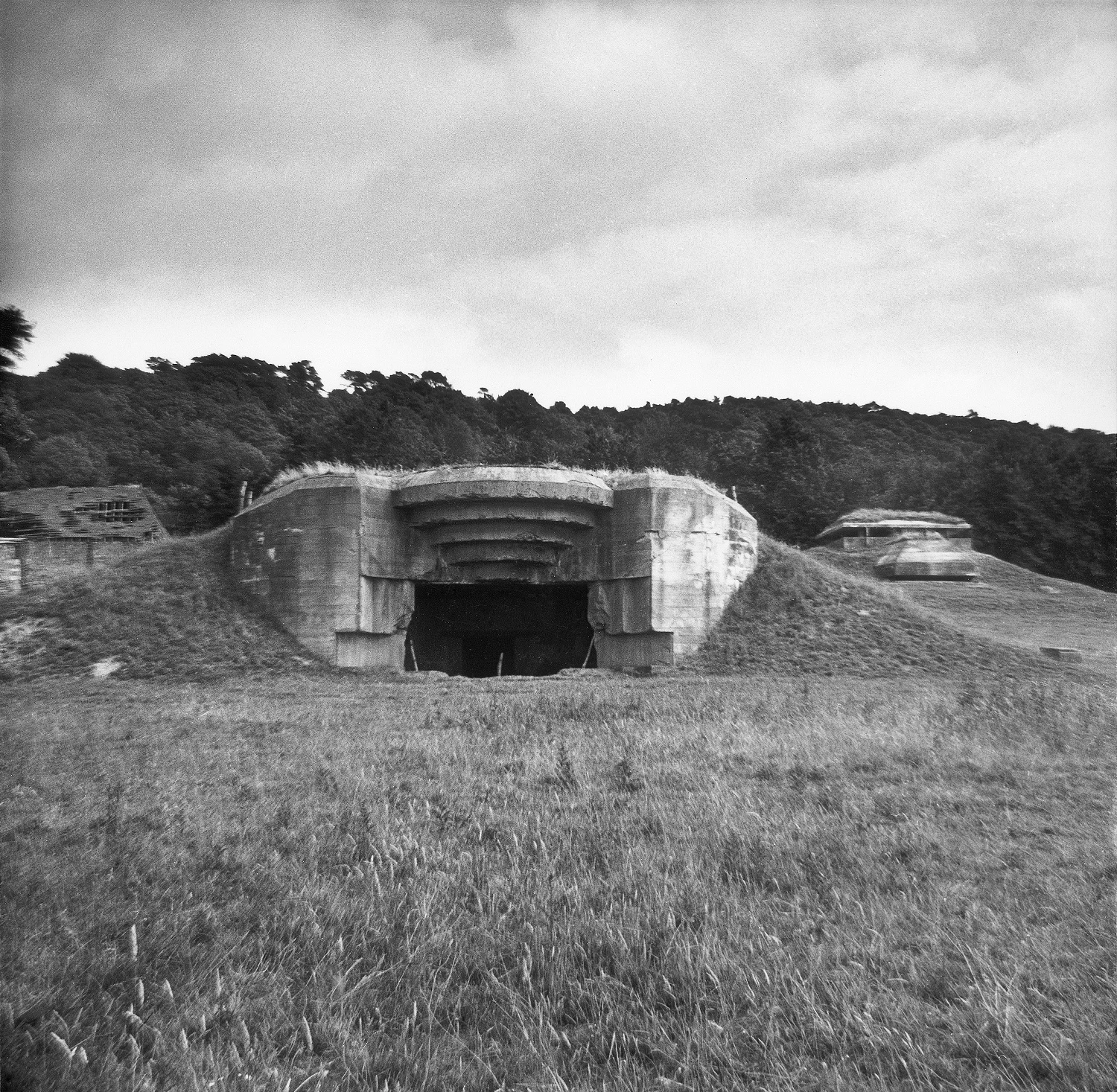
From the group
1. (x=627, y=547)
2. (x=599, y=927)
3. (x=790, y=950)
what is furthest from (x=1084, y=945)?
(x=627, y=547)

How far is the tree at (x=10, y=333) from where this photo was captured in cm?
290

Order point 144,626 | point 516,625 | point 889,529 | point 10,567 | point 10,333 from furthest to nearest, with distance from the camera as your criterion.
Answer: point 889,529 → point 516,625 → point 10,567 → point 144,626 → point 10,333

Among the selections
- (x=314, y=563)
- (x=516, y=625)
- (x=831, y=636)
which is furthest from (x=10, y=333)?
(x=516, y=625)

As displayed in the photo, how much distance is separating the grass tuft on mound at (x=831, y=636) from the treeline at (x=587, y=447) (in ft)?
55.8

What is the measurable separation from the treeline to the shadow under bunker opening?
1651 centimetres

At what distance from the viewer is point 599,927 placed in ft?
13.0

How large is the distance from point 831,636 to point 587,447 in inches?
1272

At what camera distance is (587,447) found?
5006 centimetres

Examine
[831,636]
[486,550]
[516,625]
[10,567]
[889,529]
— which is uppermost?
[889,529]

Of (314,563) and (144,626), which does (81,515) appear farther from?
(314,563)

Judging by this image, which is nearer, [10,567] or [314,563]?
[314,563]

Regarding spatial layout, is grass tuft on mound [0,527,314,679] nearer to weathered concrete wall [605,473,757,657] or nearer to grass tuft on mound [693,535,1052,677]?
weathered concrete wall [605,473,757,657]

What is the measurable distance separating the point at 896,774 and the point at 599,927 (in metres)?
3.77

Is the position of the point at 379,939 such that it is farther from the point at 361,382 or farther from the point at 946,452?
the point at 361,382
